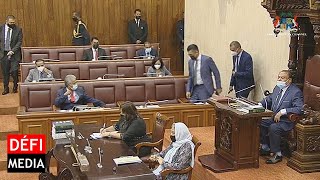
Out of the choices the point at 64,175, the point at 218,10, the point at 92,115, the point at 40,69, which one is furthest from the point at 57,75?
the point at 64,175

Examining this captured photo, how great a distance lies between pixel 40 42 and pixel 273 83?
24.3 feet

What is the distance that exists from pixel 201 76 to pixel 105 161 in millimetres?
3736

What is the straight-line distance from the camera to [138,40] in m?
13.1

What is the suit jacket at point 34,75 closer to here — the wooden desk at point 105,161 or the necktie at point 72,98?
the necktie at point 72,98

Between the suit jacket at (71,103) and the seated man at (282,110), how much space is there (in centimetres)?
293

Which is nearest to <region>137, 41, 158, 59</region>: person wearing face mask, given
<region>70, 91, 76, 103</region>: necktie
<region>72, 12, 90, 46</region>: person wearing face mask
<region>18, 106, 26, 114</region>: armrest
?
<region>72, 12, 90, 46</region>: person wearing face mask

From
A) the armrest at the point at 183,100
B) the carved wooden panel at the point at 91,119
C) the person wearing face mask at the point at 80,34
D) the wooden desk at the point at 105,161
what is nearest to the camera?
the wooden desk at the point at 105,161

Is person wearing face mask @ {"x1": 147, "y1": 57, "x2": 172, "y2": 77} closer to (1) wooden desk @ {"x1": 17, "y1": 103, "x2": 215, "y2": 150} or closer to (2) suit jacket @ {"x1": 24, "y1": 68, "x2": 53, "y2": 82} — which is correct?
(1) wooden desk @ {"x1": 17, "y1": 103, "x2": 215, "y2": 150}

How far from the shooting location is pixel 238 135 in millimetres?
5965

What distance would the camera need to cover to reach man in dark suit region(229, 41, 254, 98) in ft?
27.1

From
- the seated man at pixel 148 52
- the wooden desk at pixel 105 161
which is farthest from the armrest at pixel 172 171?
the seated man at pixel 148 52

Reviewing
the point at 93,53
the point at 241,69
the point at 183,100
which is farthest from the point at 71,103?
the point at 93,53

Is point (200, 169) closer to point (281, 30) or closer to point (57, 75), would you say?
point (281, 30)

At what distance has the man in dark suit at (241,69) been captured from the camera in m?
8.25
